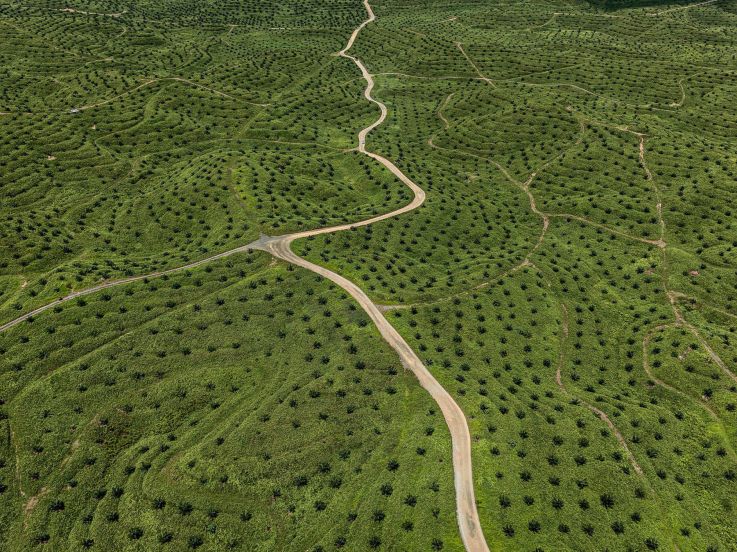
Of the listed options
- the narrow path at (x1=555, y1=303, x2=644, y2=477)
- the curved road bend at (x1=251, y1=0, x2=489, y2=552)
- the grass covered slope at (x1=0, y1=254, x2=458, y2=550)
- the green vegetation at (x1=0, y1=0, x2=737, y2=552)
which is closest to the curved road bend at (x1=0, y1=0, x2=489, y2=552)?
the curved road bend at (x1=251, y1=0, x2=489, y2=552)

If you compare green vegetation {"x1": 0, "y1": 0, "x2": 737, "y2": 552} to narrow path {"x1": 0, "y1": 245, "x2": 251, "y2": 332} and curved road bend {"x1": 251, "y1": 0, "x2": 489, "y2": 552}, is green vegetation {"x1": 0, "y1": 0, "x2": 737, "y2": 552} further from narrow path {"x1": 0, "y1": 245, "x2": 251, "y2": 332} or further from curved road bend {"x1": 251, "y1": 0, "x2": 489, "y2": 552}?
narrow path {"x1": 0, "y1": 245, "x2": 251, "y2": 332}

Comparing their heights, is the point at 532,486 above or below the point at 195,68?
below

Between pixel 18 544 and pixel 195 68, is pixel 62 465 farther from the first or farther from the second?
pixel 195 68

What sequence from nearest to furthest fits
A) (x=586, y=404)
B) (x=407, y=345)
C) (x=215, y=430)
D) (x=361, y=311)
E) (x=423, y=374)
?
(x=215, y=430)
(x=423, y=374)
(x=586, y=404)
(x=407, y=345)
(x=361, y=311)

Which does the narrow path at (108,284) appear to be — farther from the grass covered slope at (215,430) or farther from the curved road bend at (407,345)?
the grass covered slope at (215,430)

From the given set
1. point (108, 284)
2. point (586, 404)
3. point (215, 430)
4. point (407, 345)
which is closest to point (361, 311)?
point (407, 345)

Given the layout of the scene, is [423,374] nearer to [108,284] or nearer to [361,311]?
[361,311]

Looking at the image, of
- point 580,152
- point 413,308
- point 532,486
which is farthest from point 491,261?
point 580,152

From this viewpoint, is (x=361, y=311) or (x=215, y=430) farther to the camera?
(x=361, y=311)
